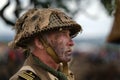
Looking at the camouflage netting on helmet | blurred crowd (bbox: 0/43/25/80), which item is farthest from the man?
blurred crowd (bbox: 0/43/25/80)

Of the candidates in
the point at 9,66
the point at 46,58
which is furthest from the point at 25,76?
the point at 9,66

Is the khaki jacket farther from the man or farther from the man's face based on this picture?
the man's face

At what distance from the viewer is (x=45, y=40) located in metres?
5.81

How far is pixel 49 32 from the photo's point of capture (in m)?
5.80

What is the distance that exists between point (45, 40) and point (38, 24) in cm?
17

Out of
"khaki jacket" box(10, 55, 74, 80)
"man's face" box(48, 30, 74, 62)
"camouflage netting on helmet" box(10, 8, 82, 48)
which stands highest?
"camouflage netting on helmet" box(10, 8, 82, 48)

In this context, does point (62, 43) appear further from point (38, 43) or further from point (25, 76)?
point (25, 76)

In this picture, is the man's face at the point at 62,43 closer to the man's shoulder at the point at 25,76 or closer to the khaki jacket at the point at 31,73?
the khaki jacket at the point at 31,73

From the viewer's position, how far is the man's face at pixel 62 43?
580 centimetres

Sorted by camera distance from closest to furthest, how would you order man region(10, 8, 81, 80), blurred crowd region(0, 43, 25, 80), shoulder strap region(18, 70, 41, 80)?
shoulder strap region(18, 70, 41, 80) → man region(10, 8, 81, 80) → blurred crowd region(0, 43, 25, 80)

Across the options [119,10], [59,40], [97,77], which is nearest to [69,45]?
[59,40]

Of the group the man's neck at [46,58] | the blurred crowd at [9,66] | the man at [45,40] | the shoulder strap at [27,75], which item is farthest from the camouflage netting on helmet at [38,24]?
the blurred crowd at [9,66]

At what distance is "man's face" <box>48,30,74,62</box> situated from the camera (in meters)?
5.80

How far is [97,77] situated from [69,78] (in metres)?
12.0
